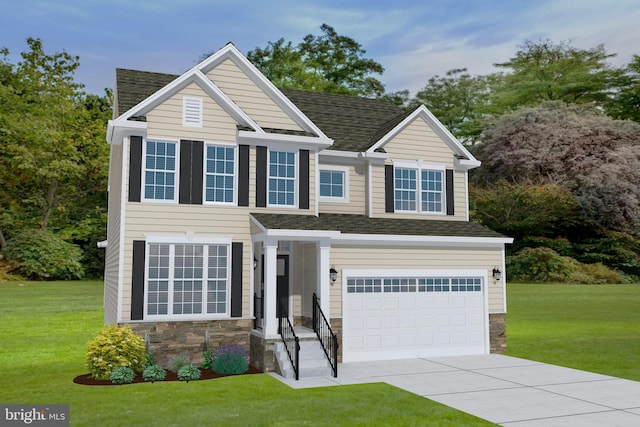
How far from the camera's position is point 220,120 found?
699 inches

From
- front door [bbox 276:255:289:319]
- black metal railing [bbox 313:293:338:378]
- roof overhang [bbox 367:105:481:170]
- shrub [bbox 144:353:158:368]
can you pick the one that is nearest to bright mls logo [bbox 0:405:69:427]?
shrub [bbox 144:353:158:368]

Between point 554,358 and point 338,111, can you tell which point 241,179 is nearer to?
point 338,111

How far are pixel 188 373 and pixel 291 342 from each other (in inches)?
114

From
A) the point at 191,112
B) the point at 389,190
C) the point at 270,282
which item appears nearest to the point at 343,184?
the point at 389,190

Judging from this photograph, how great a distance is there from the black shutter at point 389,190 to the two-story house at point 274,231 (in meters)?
0.04

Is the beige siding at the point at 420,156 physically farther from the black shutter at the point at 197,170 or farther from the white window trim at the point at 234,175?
the black shutter at the point at 197,170

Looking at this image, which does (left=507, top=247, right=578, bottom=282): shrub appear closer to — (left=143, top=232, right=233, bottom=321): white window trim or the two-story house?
the two-story house

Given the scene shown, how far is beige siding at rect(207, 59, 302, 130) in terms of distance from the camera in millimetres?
18812

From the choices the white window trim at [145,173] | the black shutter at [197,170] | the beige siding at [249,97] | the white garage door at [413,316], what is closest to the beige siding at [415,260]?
the white garage door at [413,316]

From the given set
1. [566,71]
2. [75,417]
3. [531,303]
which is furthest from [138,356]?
[566,71]

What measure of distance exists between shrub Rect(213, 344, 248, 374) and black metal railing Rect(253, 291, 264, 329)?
1.38m

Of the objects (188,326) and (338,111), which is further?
(338,111)

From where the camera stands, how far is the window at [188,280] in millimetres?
16469

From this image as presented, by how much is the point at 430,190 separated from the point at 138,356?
12.1m
